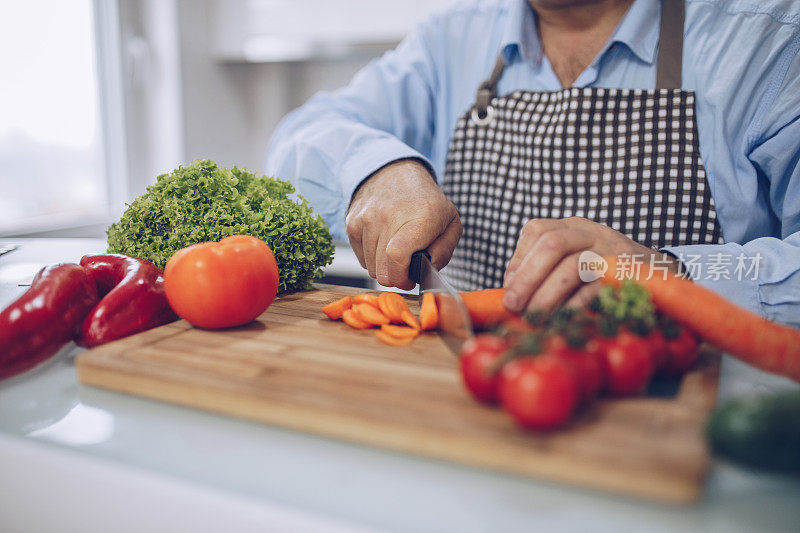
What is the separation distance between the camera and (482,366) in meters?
0.61

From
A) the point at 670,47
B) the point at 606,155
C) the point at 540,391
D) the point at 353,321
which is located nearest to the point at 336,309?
the point at 353,321

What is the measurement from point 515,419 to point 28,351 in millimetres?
650

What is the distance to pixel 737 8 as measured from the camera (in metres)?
1.31

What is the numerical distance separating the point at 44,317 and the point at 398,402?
0.53m

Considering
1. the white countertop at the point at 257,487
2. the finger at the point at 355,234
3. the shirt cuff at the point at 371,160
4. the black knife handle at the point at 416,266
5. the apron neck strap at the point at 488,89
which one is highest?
the apron neck strap at the point at 488,89

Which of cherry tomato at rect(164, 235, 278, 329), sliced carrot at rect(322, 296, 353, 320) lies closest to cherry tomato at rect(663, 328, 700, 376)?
sliced carrot at rect(322, 296, 353, 320)

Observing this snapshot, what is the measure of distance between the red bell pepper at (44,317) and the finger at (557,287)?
2.21 ft

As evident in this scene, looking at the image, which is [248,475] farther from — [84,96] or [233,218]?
[84,96]

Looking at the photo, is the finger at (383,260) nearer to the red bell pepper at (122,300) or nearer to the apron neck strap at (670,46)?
the red bell pepper at (122,300)

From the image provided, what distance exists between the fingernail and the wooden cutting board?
0.12m

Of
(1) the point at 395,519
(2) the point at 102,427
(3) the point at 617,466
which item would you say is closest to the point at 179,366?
(2) the point at 102,427

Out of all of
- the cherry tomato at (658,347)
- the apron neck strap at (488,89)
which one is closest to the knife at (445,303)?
the cherry tomato at (658,347)

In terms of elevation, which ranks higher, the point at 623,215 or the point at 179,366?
the point at 623,215

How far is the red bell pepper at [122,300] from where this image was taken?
34.5 inches
